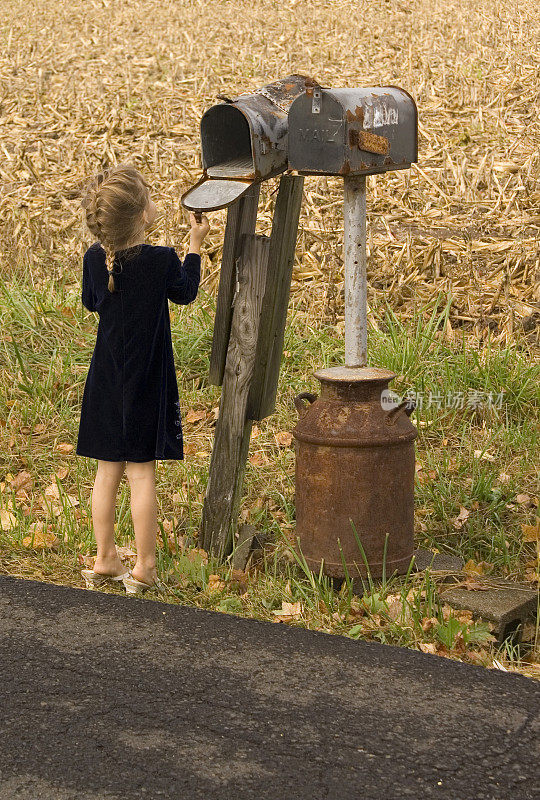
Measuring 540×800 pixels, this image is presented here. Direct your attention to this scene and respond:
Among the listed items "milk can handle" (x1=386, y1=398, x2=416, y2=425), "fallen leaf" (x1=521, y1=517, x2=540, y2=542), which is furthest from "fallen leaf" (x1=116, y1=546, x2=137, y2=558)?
"fallen leaf" (x1=521, y1=517, x2=540, y2=542)

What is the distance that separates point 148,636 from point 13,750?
90cm

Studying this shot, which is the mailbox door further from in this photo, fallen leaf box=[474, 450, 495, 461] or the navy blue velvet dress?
fallen leaf box=[474, 450, 495, 461]

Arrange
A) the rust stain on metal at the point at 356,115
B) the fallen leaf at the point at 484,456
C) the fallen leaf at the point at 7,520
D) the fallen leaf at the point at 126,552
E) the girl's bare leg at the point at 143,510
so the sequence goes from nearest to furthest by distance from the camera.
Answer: the rust stain on metal at the point at 356,115, the girl's bare leg at the point at 143,510, the fallen leaf at the point at 126,552, the fallen leaf at the point at 7,520, the fallen leaf at the point at 484,456

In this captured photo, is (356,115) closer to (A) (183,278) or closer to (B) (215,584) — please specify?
(A) (183,278)

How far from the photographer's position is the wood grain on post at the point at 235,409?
15.0 feet

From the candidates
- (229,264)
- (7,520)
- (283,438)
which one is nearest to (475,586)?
(229,264)

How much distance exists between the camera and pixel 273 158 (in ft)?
14.1

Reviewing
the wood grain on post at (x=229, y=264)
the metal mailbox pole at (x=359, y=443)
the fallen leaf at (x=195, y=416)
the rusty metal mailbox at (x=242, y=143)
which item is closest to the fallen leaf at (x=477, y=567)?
the metal mailbox pole at (x=359, y=443)

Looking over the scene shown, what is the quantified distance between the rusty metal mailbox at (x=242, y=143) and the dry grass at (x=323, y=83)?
2576 mm

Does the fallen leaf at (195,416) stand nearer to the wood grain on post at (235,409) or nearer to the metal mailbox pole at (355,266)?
the wood grain on post at (235,409)

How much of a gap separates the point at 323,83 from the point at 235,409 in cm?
663

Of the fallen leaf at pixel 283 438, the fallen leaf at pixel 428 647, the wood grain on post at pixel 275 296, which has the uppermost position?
the wood grain on post at pixel 275 296

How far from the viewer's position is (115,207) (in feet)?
13.6

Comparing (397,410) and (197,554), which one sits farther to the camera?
(197,554)
